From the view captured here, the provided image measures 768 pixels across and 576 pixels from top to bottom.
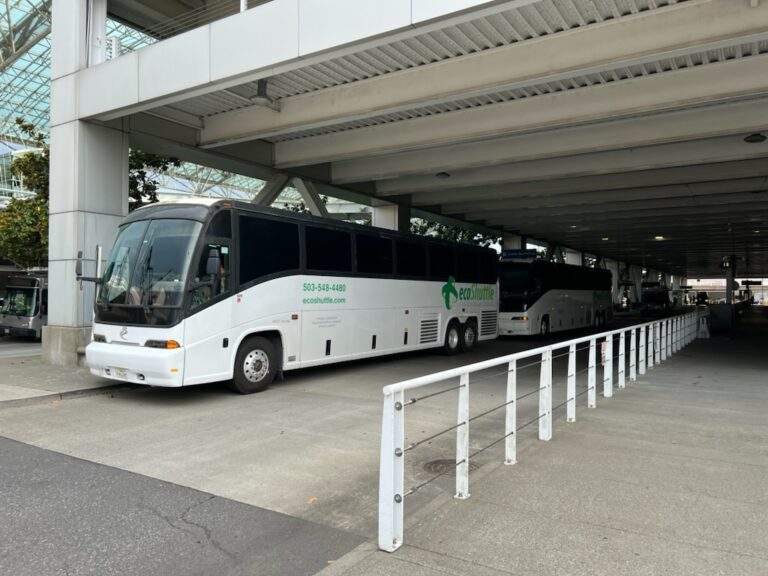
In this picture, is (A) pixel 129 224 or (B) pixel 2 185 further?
(B) pixel 2 185

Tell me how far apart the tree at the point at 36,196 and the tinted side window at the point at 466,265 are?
933cm

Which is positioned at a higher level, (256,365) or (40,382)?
(256,365)

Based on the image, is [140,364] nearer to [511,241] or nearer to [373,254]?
[373,254]

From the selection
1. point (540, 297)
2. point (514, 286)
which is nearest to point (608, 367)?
point (514, 286)

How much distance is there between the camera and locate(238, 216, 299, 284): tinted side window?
951 cm

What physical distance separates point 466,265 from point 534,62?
25.6 feet

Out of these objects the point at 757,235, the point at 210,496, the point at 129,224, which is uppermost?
the point at 757,235

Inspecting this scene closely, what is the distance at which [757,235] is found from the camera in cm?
3036

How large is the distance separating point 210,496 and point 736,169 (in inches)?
640

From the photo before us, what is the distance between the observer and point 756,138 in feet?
41.8

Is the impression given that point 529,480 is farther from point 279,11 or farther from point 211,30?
point 211,30

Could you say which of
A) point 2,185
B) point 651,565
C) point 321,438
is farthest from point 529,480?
point 2,185

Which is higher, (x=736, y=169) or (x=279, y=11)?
(x=279, y=11)

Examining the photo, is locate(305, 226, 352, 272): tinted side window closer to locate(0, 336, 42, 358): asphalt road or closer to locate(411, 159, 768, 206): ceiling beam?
locate(411, 159, 768, 206): ceiling beam
